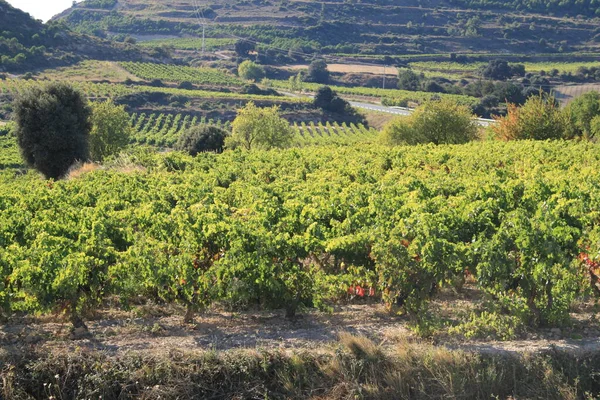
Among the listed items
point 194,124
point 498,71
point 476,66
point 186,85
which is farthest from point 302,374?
point 476,66

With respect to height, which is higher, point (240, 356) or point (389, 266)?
point (389, 266)

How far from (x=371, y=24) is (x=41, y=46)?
8815 cm

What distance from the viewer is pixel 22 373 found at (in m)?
8.91

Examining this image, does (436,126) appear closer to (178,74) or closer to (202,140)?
(202,140)

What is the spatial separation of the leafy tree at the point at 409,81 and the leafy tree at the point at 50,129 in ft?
259

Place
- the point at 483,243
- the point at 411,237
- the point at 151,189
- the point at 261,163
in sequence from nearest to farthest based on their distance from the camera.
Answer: the point at 483,243
the point at 411,237
the point at 151,189
the point at 261,163

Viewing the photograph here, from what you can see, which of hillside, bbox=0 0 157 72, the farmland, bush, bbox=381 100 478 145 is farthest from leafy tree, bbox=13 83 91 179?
hillside, bbox=0 0 157 72

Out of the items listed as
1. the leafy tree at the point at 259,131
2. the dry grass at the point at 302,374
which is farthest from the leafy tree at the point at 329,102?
the dry grass at the point at 302,374

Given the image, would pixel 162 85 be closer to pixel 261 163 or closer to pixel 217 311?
pixel 261 163

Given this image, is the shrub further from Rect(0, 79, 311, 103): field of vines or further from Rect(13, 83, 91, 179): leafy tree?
Rect(0, 79, 311, 103): field of vines

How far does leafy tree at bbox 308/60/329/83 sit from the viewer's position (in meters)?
118

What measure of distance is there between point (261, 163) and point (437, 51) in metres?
128

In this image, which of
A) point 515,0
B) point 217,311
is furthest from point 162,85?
point 515,0

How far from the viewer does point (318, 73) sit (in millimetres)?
118688
